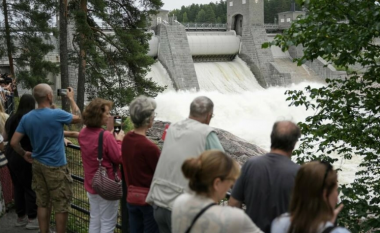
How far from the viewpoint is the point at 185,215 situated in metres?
2.78

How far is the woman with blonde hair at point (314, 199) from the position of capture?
100 inches

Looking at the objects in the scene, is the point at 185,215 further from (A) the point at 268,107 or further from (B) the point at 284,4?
(B) the point at 284,4

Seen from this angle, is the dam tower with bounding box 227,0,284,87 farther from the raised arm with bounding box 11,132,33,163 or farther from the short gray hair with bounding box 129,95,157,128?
the short gray hair with bounding box 129,95,157,128

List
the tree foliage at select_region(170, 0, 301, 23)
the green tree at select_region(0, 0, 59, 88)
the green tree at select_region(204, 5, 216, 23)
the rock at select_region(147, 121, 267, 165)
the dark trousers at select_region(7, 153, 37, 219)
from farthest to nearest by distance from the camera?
1. the green tree at select_region(204, 5, 216, 23)
2. the tree foliage at select_region(170, 0, 301, 23)
3. the green tree at select_region(0, 0, 59, 88)
4. the rock at select_region(147, 121, 267, 165)
5. the dark trousers at select_region(7, 153, 37, 219)

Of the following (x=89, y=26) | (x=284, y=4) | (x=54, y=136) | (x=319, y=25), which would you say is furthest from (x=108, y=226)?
(x=284, y=4)

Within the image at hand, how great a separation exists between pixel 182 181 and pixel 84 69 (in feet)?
54.0

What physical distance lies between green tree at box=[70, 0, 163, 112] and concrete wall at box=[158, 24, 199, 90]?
365 inches

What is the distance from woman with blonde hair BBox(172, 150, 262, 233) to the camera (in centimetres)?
266

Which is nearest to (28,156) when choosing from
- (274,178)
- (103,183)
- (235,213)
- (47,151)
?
(47,151)

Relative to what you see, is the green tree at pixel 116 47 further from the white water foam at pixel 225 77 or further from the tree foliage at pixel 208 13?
the tree foliage at pixel 208 13

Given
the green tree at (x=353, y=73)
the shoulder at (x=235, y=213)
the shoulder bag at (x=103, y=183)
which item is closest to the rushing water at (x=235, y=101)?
the green tree at (x=353, y=73)

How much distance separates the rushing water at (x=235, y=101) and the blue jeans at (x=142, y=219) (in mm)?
17943

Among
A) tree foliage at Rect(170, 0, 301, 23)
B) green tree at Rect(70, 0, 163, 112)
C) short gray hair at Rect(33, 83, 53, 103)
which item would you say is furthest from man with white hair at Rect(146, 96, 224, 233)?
tree foliage at Rect(170, 0, 301, 23)

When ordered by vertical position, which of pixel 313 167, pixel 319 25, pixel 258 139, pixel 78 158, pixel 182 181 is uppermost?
pixel 319 25
